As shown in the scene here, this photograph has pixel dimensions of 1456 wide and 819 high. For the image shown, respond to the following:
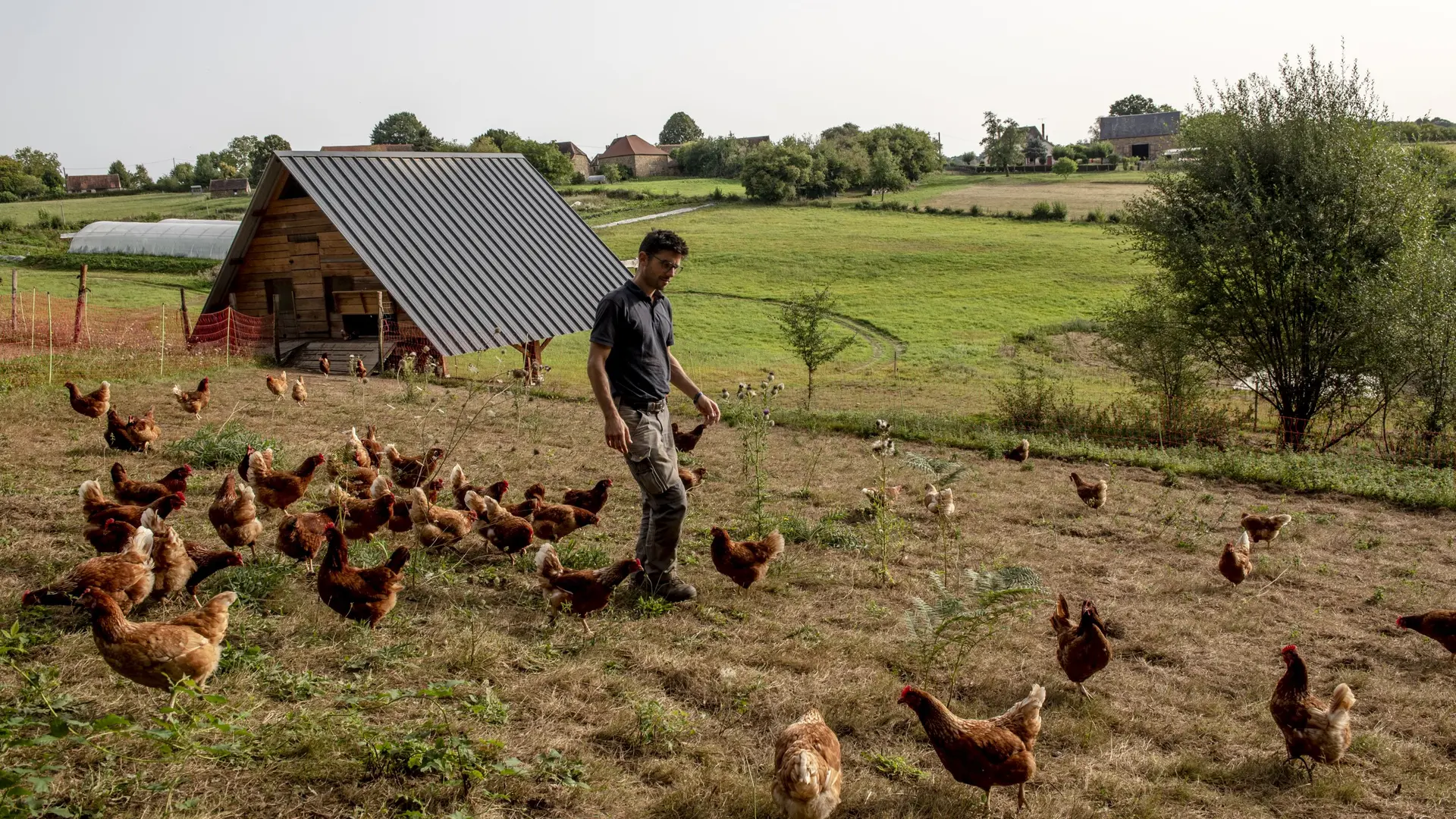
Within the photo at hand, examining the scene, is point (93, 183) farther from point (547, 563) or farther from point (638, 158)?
Answer: point (547, 563)

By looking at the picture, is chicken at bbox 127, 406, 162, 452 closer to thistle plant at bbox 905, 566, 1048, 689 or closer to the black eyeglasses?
the black eyeglasses

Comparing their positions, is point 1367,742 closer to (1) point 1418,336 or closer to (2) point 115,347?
(1) point 1418,336

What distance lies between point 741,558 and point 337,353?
16.0 meters

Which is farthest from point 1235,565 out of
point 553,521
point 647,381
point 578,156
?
point 578,156

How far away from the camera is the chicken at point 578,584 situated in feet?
19.0

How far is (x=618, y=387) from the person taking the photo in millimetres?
5953

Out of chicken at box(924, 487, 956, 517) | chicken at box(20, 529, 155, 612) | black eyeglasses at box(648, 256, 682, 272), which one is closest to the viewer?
chicken at box(20, 529, 155, 612)

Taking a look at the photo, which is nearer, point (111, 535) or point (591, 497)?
point (111, 535)

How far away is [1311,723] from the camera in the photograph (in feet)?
15.4

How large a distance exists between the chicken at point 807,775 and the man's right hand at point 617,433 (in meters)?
2.17

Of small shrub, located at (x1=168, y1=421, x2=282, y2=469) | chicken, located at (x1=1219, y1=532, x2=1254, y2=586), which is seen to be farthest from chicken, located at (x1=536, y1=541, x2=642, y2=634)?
chicken, located at (x1=1219, y1=532, x2=1254, y2=586)

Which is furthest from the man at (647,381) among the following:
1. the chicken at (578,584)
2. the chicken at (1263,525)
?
the chicken at (1263,525)

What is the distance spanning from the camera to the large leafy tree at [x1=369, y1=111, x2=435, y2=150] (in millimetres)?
112562

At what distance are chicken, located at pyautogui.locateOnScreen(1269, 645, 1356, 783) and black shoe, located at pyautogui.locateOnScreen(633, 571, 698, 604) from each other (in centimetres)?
367
